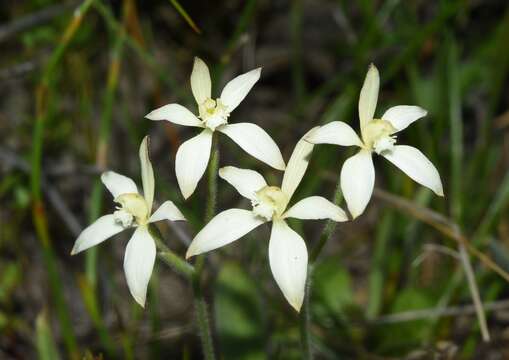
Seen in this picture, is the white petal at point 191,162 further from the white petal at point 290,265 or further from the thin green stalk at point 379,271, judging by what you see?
the thin green stalk at point 379,271

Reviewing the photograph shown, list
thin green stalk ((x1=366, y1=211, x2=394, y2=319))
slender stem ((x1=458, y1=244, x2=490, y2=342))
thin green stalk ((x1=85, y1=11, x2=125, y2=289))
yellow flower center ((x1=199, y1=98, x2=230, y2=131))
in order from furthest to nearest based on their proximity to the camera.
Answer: thin green stalk ((x1=366, y1=211, x2=394, y2=319)), thin green stalk ((x1=85, y1=11, x2=125, y2=289)), slender stem ((x1=458, y1=244, x2=490, y2=342)), yellow flower center ((x1=199, y1=98, x2=230, y2=131))

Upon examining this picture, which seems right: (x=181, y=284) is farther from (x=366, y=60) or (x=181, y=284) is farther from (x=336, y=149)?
(x=366, y=60)

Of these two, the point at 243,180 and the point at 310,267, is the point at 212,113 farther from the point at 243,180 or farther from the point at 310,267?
the point at 310,267

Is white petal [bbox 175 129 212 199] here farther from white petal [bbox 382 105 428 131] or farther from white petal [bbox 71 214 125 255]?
white petal [bbox 382 105 428 131]

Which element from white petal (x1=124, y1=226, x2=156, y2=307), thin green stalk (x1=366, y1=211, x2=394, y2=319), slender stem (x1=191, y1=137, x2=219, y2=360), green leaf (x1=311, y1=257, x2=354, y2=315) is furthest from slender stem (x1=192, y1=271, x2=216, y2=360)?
thin green stalk (x1=366, y1=211, x2=394, y2=319)

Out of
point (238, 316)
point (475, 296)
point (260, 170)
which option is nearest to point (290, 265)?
point (238, 316)

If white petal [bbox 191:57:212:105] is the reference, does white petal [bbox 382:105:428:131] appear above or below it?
below

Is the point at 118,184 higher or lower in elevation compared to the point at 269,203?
higher
